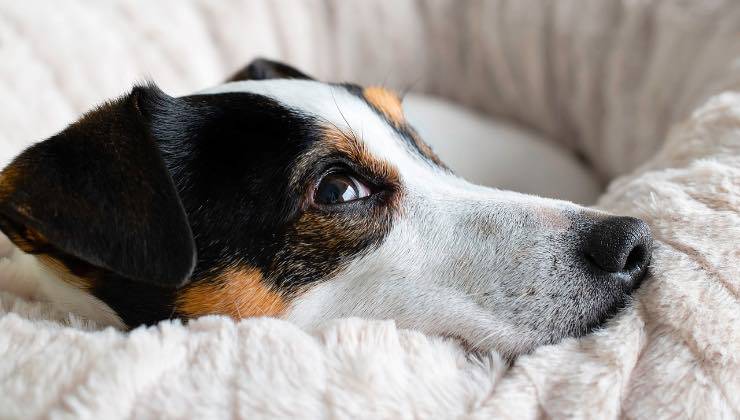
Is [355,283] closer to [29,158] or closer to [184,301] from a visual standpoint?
[184,301]

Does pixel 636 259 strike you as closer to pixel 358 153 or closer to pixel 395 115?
pixel 358 153

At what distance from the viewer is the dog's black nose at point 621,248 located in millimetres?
1191

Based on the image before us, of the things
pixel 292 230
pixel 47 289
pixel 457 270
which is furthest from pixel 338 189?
pixel 47 289

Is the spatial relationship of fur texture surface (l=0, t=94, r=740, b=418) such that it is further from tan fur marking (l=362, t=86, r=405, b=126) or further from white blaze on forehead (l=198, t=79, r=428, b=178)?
tan fur marking (l=362, t=86, r=405, b=126)

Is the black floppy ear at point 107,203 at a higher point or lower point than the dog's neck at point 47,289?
higher

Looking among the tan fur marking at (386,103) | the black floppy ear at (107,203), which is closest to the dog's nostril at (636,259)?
the tan fur marking at (386,103)

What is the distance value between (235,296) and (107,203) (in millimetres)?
261

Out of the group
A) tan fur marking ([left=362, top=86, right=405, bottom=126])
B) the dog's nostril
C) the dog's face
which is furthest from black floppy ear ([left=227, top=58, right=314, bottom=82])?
the dog's nostril

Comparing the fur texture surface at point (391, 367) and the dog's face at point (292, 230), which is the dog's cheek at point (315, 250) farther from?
the fur texture surface at point (391, 367)

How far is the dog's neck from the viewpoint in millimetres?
1354

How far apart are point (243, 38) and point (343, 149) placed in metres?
1.39

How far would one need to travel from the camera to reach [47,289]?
143 centimetres

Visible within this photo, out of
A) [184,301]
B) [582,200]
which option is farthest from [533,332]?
[582,200]

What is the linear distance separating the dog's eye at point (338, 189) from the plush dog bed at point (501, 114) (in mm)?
258
